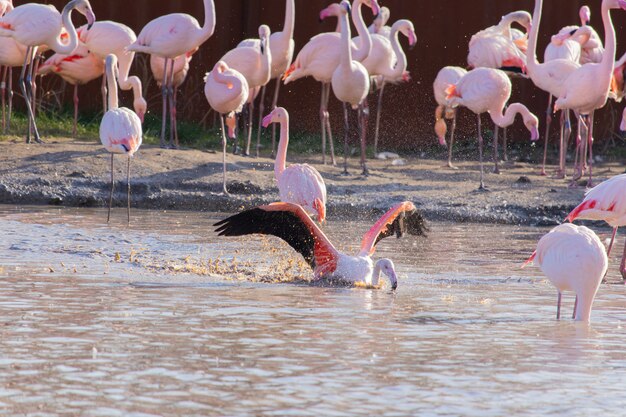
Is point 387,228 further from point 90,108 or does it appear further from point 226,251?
point 90,108

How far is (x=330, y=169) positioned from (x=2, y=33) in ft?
10.4

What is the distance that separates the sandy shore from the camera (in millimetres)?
9875

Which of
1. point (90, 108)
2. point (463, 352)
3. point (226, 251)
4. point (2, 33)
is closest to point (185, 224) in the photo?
point (226, 251)

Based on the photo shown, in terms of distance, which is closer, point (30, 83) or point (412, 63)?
point (30, 83)

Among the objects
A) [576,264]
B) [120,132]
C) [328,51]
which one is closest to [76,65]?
[328,51]

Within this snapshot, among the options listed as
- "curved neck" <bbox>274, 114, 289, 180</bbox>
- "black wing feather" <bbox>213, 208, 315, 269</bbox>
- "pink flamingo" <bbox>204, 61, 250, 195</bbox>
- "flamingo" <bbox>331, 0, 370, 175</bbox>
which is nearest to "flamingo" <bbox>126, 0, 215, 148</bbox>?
"pink flamingo" <bbox>204, 61, 250, 195</bbox>

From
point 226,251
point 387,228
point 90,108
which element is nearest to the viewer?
point 387,228

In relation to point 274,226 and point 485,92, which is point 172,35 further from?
point 274,226

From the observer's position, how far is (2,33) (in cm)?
1116

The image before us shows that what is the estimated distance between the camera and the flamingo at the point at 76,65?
40.0 ft

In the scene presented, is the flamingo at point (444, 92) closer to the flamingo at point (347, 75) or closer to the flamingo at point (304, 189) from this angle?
the flamingo at point (347, 75)

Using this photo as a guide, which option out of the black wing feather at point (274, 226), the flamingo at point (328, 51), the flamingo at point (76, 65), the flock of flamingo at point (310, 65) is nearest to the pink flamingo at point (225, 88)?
the flock of flamingo at point (310, 65)

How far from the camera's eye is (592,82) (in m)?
10.7

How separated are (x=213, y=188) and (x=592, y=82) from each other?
3.34 metres
